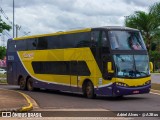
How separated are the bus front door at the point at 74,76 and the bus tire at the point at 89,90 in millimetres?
914

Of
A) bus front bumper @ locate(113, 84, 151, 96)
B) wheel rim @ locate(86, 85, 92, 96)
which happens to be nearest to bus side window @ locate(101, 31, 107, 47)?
bus front bumper @ locate(113, 84, 151, 96)

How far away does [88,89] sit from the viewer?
24.3 m

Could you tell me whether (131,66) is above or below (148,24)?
below

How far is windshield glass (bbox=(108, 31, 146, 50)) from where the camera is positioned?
74.3 ft

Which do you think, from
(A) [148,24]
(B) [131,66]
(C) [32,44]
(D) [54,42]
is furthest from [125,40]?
(A) [148,24]

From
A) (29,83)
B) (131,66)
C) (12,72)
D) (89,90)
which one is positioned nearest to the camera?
(131,66)

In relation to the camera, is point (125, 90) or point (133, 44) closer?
point (125, 90)

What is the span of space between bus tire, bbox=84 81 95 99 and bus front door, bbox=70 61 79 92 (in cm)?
91

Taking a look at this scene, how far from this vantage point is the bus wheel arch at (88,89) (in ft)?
78.3

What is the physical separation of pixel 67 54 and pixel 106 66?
13.3ft

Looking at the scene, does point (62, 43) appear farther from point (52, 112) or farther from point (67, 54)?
point (52, 112)

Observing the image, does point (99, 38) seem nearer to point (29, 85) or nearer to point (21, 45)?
point (29, 85)

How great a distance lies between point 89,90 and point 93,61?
5.36ft

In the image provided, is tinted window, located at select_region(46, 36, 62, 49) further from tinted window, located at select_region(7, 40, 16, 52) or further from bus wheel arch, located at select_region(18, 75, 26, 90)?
tinted window, located at select_region(7, 40, 16, 52)
